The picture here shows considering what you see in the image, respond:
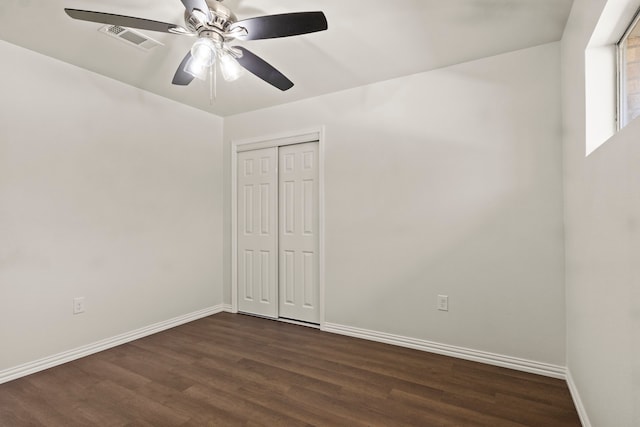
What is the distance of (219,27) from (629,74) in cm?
205

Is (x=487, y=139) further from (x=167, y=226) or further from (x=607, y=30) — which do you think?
(x=167, y=226)

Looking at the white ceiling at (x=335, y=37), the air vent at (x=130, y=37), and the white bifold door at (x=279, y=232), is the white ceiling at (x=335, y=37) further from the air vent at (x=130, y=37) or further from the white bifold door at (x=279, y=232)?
the white bifold door at (x=279, y=232)

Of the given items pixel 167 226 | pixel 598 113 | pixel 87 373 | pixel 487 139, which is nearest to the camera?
pixel 598 113

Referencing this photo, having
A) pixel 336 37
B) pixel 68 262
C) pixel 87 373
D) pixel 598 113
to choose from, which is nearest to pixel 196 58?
pixel 336 37

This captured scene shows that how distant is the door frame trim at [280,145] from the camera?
323cm

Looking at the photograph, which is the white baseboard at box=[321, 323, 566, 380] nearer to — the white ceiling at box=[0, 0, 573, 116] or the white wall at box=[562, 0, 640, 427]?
the white wall at box=[562, 0, 640, 427]

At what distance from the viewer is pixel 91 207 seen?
271 centimetres

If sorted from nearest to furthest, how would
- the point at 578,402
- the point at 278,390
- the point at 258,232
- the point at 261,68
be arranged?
1. the point at 578,402
2. the point at 261,68
3. the point at 278,390
4. the point at 258,232

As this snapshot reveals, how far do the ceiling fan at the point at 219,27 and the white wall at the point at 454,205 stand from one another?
1.35 metres

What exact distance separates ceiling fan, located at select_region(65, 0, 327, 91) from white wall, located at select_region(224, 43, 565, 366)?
1349mm

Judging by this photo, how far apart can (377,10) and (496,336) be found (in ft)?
8.15

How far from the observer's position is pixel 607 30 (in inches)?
58.6

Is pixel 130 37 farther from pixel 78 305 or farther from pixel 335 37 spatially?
pixel 78 305

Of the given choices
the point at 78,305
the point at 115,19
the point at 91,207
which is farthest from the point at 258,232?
the point at 115,19
